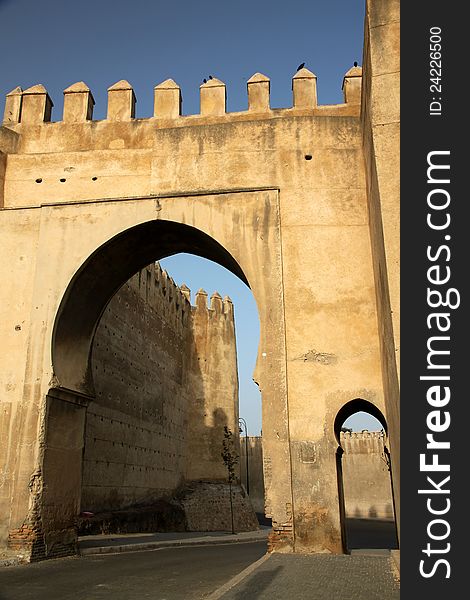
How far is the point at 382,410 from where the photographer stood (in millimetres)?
8383

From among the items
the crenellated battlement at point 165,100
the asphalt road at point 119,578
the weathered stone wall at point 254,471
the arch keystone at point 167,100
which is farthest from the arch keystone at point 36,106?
the weathered stone wall at point 254,471

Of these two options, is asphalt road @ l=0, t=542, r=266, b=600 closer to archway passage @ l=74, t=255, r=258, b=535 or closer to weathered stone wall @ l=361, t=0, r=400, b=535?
weathered stone wall @ l=361, t=0, r=400, b=535

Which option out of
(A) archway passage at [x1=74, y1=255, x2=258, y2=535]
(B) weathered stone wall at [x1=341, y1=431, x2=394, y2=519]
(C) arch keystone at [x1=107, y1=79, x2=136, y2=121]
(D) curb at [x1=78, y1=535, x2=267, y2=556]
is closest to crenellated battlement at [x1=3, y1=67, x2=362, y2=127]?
(C) arch keystone at [x1=107, y1=79, x2=136, y2=121]

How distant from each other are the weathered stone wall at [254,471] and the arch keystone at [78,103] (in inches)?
1060

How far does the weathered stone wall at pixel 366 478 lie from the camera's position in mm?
33406

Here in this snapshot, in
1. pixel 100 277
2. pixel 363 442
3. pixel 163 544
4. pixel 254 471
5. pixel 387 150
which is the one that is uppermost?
pixel 387 150

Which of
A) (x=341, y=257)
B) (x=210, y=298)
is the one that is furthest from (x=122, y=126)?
(x=210, y=298)

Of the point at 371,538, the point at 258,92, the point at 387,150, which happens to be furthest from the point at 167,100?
the point at 371,538

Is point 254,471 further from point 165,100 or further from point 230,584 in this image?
point 230,584

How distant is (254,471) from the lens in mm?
35656

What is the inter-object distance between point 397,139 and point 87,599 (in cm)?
611

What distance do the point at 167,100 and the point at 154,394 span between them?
37.8 feet

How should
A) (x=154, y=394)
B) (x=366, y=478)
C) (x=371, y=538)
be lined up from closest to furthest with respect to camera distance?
(x=371, y=538) → (x=154, y=394) → (x=366, y=478)

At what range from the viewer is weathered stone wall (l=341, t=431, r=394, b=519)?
3341cm
